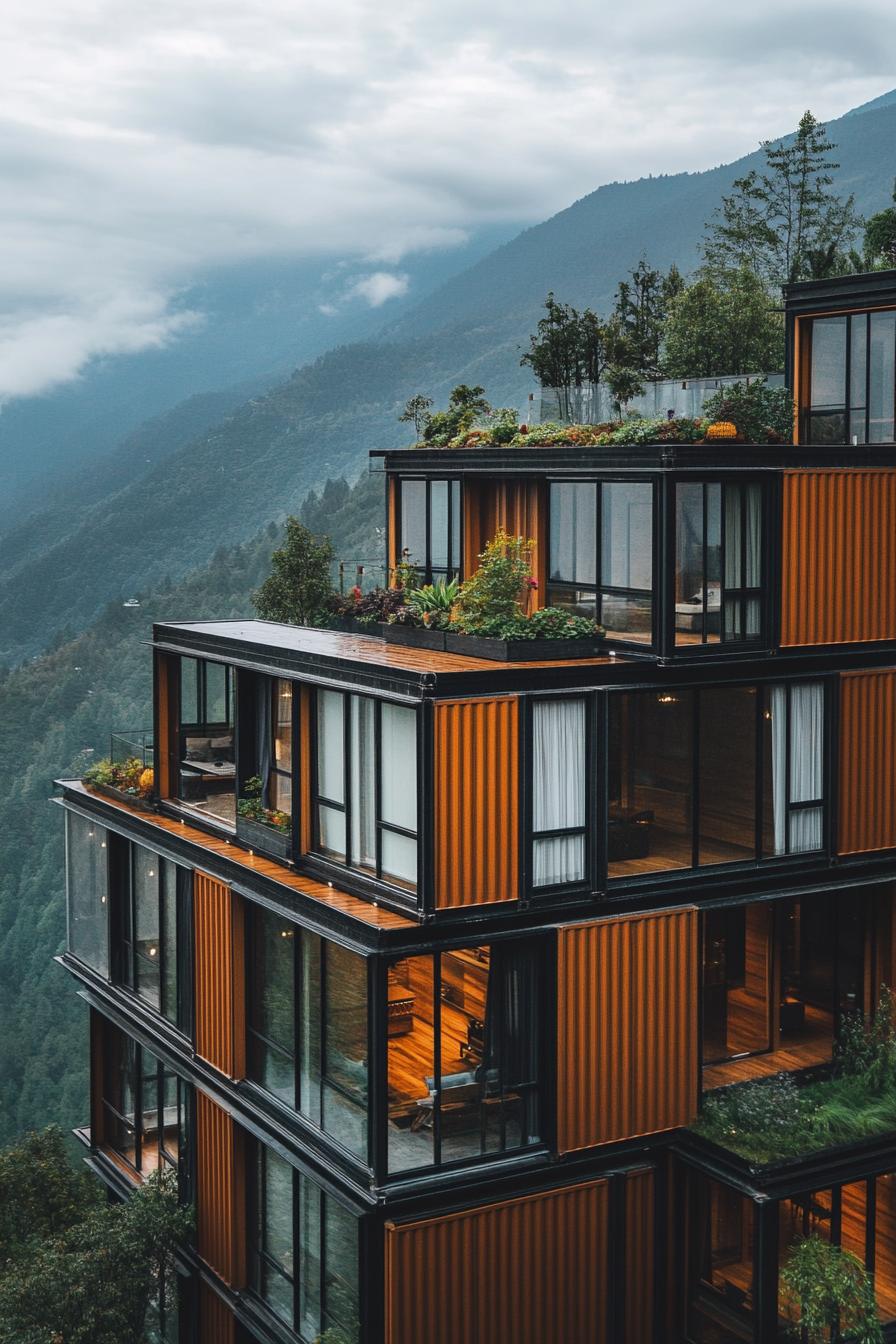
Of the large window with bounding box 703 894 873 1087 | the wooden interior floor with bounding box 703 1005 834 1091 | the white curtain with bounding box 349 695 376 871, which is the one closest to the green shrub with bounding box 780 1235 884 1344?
the wooden interior floor with bounding box 703 1005 834 1091

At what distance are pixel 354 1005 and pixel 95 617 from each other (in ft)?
379

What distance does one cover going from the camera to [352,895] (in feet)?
57.8

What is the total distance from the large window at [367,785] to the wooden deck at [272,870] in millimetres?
386

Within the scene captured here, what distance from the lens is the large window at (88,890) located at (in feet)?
78.7

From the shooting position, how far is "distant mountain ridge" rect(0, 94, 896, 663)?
13138cm

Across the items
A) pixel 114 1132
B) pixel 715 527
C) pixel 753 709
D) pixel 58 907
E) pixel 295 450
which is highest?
pixel 295 450

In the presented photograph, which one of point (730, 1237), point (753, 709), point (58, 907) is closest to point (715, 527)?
point (753, 709)

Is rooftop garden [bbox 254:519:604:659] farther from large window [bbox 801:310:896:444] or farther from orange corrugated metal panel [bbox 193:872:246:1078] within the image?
large window [bbox 801:310:896:444]

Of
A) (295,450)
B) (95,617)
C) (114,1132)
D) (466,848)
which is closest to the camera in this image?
(466,848)

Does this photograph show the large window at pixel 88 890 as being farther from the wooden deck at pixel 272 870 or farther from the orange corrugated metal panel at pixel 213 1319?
the orange corrugated metal panel at pixel 213 1319

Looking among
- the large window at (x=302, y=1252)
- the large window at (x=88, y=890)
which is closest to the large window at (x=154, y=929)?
the large window at (x=88, y=890)

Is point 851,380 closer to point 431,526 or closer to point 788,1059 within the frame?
point 431,526

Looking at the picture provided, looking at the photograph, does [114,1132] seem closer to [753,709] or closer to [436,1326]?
[436,1326]

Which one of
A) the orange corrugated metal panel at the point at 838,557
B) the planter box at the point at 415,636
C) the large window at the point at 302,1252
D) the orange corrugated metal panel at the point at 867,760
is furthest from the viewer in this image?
the orange corrugated metal panel at the point at 867,760
